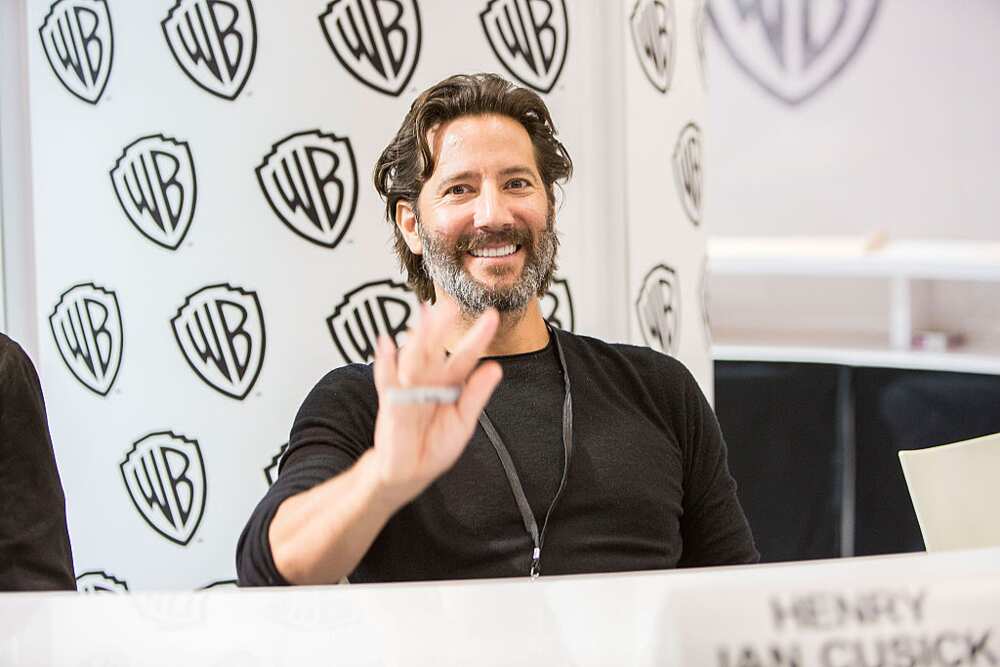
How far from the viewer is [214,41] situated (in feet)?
1.25

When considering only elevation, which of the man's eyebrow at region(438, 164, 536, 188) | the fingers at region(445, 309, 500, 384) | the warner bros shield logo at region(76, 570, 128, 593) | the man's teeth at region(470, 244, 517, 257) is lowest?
the warner bros shield logo at region(76, 570, 128, 593)

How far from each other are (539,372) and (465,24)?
131 mm

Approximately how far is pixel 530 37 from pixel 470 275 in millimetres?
95

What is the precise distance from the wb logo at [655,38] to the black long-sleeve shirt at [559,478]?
117 mm

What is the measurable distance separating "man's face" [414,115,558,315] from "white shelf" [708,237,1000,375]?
906 mm

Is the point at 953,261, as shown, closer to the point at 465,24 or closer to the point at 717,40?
the point at 717,40

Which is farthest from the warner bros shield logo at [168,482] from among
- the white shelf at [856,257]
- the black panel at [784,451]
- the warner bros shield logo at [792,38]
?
the warner bros shield logo at [792,38]

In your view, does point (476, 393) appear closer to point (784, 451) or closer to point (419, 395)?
point (419, 395)

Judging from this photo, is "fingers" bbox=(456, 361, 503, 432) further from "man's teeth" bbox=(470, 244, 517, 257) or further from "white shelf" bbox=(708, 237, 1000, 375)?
"white shelf" bbox=(708, 237, 1000, 375)

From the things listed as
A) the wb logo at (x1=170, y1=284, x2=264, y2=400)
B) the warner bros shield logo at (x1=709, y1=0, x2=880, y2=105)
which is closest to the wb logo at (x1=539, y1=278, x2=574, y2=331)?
the wb logo at (x1=170, y1=284, x2=264, y2=400)

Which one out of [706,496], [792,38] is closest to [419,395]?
[706,496]

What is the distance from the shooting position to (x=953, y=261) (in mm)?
1504

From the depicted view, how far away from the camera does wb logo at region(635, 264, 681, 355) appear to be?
48cm

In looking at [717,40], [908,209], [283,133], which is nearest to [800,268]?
[908,209]
